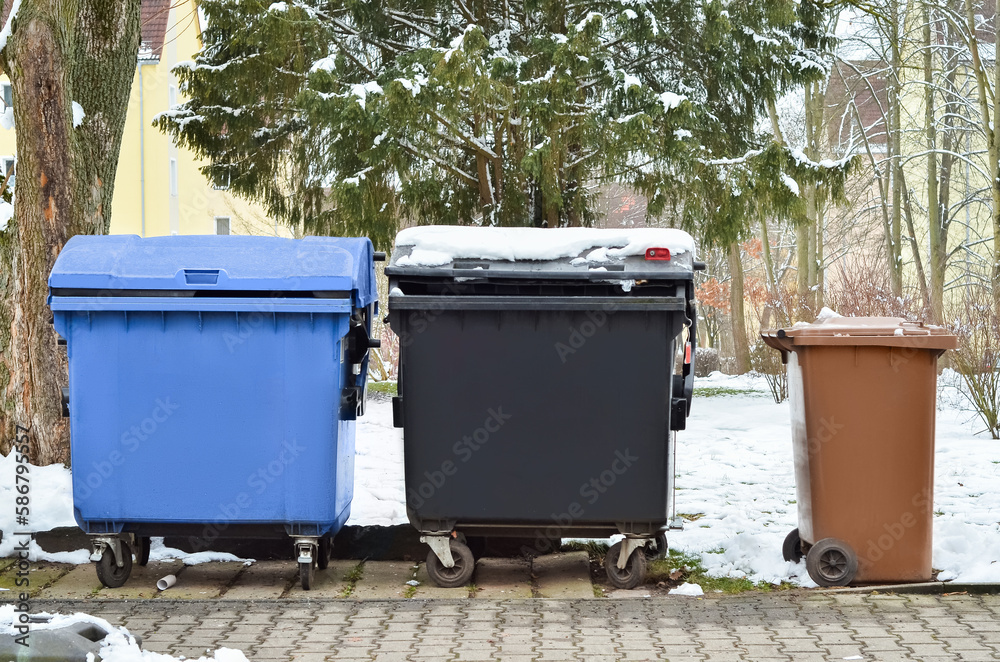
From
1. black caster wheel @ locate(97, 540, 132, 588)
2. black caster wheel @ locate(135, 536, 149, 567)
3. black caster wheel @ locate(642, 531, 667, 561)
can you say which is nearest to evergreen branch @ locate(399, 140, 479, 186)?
black caster wheel @ locate(135, 536, 149, 567)

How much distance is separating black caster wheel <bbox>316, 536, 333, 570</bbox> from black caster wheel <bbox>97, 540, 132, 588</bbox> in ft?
2.63

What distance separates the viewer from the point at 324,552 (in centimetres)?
462

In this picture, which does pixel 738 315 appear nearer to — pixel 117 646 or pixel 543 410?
pixel 543 410

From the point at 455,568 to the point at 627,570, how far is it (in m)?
0.73

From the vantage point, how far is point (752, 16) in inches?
420


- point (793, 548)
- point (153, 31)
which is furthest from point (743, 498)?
point (153, 31)

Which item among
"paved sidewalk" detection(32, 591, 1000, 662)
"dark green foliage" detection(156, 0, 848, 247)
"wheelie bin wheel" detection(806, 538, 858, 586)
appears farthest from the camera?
"dark green foliage" detection(156, 0, 848, 247)

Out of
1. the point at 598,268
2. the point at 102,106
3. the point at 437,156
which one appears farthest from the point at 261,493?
the point at 437,156

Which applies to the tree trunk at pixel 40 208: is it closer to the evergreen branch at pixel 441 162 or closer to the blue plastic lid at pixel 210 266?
the blue plastic lid at pixel 210 266

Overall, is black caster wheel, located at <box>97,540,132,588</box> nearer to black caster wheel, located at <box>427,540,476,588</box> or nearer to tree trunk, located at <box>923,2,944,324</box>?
black caster wheel, located at <box>427,540,476,588</box>

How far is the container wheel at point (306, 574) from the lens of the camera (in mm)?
4422

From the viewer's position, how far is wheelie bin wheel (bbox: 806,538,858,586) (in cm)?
438

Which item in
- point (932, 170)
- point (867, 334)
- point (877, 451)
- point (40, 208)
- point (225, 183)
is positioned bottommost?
point (877, 451)

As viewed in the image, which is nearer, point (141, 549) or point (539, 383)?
point (539, 383)
